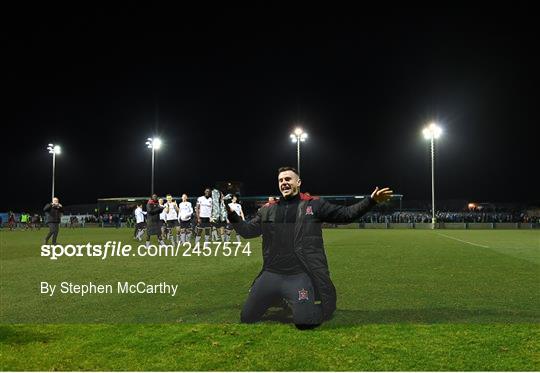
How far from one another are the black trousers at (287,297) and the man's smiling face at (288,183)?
3.67 feet

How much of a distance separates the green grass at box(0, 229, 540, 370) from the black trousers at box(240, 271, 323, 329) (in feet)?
0.64

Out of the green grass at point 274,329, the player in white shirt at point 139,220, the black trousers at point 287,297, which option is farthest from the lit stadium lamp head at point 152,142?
the black trousers at point 287,297

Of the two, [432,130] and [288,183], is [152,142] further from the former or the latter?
[288,183]

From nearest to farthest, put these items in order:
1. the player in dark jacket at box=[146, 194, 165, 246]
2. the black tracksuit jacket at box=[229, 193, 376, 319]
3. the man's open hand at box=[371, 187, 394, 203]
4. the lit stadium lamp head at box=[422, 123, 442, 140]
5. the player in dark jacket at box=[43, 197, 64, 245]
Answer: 1. the man's open hand at box=[371, 187, 394, 203]
2. the black tracksuit jacket at box=[229, 193, 376, 319]
3. the player in dark jacket at box=[146, 194, 165, 246]
4. the player in dark jacket at box=[43, 197, 64, 245]
5. the lit stadium lamp head at box=[422, 123, 442, 140]

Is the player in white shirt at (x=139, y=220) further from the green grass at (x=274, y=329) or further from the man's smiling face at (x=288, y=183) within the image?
the man's smiling face at (x=288, y=183)

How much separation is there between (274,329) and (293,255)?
1.00 m

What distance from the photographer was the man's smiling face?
6923 mm

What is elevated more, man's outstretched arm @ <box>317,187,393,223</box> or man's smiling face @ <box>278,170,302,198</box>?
man's smiling face @ <box>278,170,302,198</box>

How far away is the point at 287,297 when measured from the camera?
692 cm

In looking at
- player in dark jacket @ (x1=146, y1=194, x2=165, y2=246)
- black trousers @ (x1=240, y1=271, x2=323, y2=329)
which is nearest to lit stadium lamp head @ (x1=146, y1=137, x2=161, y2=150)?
player in dark jacket @ (x1=146, y1=194, x2=165, y2=246)

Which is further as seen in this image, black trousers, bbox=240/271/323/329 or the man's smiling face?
the man's smiling face

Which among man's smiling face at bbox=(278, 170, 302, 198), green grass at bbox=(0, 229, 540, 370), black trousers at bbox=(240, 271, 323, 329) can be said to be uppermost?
man's smiling face at bbox=(278, 170, 302, 198)

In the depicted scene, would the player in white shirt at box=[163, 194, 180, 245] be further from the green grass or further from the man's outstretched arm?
the man's outstretched arm

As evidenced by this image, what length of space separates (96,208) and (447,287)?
5406 cm
